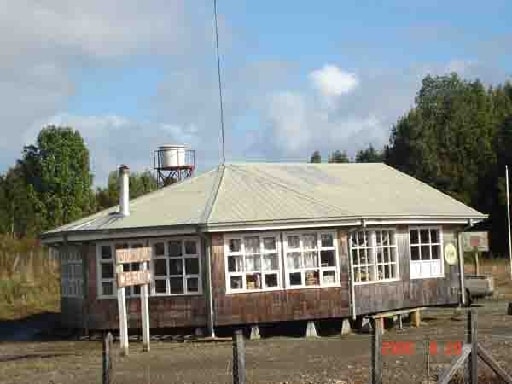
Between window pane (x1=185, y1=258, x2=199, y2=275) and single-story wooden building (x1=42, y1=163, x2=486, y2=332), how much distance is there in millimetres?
26

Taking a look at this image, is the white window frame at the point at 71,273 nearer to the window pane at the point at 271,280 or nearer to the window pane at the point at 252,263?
the window pane at the point at 252,263

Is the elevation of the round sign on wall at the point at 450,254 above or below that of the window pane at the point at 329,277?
above

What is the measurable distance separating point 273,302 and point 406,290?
454 cm

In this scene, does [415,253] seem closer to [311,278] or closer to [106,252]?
[311,278]

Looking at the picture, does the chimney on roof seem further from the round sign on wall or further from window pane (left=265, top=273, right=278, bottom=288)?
the round sign on wall

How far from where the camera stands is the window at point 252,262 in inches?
1009

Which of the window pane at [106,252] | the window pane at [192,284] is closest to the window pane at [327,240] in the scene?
the window pane at [192,284]

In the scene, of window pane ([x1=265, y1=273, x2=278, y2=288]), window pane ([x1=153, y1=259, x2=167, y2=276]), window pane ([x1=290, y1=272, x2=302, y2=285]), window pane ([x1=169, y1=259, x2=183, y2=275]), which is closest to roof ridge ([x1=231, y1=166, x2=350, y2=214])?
window pane ([x1=290, y1=272, x2=302, y2=285])

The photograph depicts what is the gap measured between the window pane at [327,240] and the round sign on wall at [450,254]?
16.0 ft

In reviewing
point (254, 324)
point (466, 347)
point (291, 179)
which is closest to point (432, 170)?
point (291, 179)

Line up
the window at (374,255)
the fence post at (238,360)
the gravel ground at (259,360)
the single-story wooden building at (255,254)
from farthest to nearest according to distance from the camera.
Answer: the window at (374,255) < the single-story wooden building at (255,254) < the gravel ground at (259,360) < the fence post at (238,360)

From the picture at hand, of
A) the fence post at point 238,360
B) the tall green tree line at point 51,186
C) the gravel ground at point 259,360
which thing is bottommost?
the gravel ground at point 259,360

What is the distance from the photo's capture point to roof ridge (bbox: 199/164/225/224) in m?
25.3

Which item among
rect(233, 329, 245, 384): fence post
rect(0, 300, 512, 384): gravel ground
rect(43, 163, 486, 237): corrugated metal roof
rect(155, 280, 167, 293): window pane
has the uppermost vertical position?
rect(43, 163, 486, 237): corrugated metal roof
